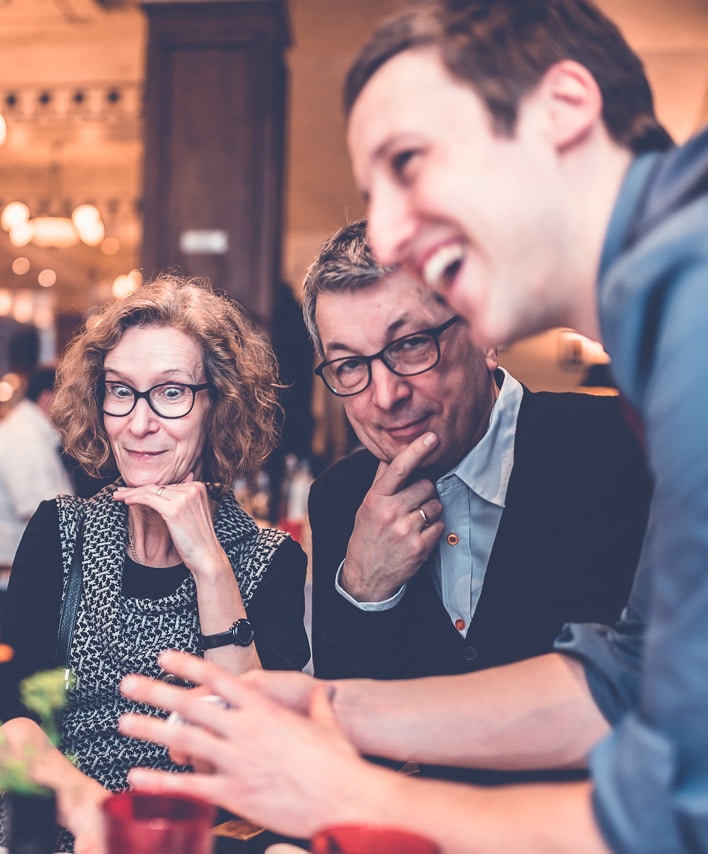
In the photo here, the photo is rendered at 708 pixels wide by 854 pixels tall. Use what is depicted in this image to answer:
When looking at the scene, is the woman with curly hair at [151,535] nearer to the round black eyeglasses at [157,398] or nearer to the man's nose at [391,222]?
the round black eyeglasses at [157,398]

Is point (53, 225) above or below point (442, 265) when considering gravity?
above

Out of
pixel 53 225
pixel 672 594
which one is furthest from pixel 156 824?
pixel 53 225

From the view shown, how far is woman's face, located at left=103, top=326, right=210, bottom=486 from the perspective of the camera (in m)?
1.71

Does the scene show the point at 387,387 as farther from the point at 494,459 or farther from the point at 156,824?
the point at 156,824

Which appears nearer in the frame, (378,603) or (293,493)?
(378,603)

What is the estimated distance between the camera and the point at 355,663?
4.96 ft

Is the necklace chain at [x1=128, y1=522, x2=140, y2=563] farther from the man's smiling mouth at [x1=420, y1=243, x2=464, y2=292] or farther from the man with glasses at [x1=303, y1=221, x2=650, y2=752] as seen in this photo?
the man's smiling mouth at [x1=420, y1=243, x2=464, y2=292]

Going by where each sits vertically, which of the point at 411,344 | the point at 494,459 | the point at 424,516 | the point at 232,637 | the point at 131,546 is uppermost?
the point at 411,344

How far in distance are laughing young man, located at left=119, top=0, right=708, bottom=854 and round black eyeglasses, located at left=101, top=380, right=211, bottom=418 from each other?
813mm

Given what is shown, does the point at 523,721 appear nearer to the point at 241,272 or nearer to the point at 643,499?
the point at 643,499

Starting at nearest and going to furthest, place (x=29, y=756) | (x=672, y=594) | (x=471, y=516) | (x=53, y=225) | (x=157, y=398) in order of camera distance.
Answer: (x=672, y=594) → (x=29, y=756) → (x=471, y=516) → (x=157, y=398) → (x=53, y=225)

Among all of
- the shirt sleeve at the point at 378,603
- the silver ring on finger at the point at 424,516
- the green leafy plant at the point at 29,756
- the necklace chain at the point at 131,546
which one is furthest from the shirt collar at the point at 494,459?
the green leafy plant at the point at 29,756

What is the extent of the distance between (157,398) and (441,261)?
3.24ft

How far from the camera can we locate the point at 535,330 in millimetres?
891
